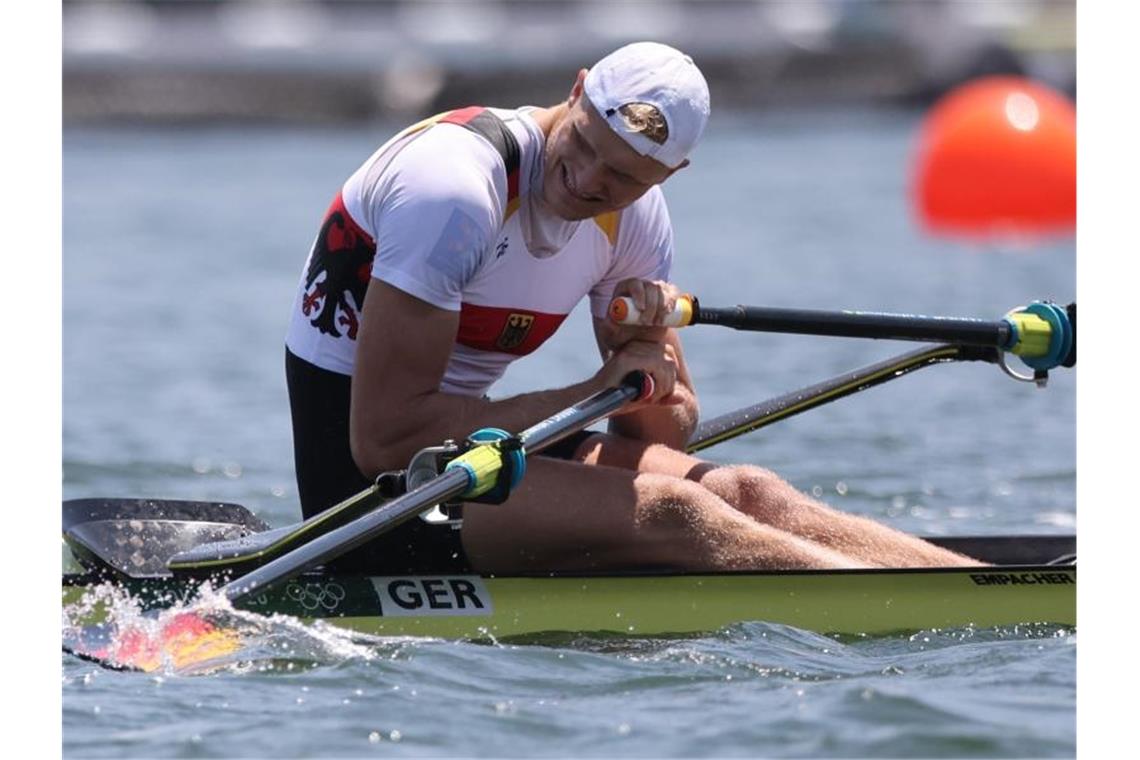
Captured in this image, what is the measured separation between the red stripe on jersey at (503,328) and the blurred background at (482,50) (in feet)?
80.8

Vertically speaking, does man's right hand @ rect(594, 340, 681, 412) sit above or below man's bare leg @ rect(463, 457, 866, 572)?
above

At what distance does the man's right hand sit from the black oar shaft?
20cm

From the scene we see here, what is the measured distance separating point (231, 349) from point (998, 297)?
18.2ft

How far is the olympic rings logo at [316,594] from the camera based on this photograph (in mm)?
5000

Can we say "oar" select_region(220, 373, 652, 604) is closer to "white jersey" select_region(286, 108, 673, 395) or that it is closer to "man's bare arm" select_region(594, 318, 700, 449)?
"white jersey" select_region(286, 108, 673, 395)

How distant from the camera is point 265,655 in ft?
15.8

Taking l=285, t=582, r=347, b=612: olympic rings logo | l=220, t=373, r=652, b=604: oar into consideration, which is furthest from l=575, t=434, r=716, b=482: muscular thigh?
l=285, t=582, r=347, b=612: olympic rings logo

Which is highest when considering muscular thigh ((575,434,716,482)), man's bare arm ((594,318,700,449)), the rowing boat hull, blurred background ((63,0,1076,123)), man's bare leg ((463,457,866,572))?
blurred background ((63,0,1076,123))

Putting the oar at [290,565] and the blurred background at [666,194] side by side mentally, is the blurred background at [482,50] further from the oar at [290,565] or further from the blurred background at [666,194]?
the oar at [290,565]

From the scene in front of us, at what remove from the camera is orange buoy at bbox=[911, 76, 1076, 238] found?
1636 cm

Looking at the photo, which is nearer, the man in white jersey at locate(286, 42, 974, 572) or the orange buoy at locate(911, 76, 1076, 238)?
the man in white jersey at locate(286, 42, 974, 572)

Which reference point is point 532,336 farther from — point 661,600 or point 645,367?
point 661,600

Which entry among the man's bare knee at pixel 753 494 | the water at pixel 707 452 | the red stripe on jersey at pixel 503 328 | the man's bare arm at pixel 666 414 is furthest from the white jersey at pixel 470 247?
the water at pixel 707 452
